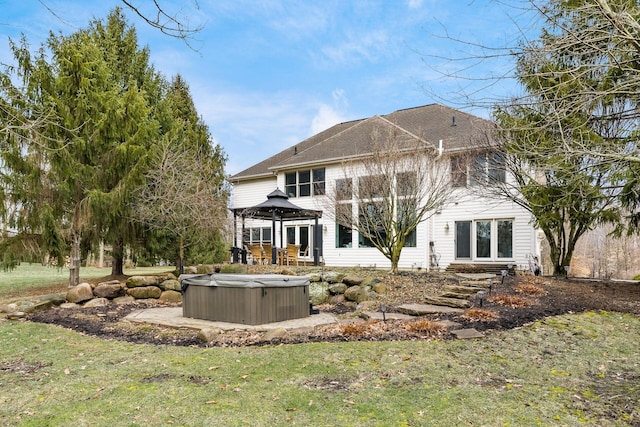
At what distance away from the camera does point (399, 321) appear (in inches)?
262

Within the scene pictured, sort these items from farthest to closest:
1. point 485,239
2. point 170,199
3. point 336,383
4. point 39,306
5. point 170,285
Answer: point 485,239 → point 170,199 → point 170,285 → point 39,306 → point 336,383

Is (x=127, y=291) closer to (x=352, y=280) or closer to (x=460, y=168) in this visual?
Answer: (x=352, y=280)

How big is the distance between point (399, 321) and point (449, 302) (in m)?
1.66

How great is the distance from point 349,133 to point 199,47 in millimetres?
17094

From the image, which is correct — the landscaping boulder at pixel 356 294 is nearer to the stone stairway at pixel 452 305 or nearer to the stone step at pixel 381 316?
the stone stairway at pixel 452 305

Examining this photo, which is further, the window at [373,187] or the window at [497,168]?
the window at [497,168]

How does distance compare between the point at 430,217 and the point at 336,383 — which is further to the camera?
the point at 430,217

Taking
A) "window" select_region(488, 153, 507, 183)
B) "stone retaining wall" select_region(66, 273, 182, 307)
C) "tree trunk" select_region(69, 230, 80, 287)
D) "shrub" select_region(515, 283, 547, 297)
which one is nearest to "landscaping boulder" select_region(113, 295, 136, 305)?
"stone retaining wall" select_region(66, 273, 182, 307)

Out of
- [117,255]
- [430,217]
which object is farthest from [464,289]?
[117,255]

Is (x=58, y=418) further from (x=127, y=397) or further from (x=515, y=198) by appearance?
(x=515, y=198)

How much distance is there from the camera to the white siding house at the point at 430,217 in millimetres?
15164

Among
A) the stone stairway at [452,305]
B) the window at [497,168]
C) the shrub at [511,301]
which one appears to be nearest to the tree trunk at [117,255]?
the stone stairway at [452,305]

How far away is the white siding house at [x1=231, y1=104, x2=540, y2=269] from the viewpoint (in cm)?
1516

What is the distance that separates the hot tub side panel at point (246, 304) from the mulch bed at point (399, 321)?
687mm
